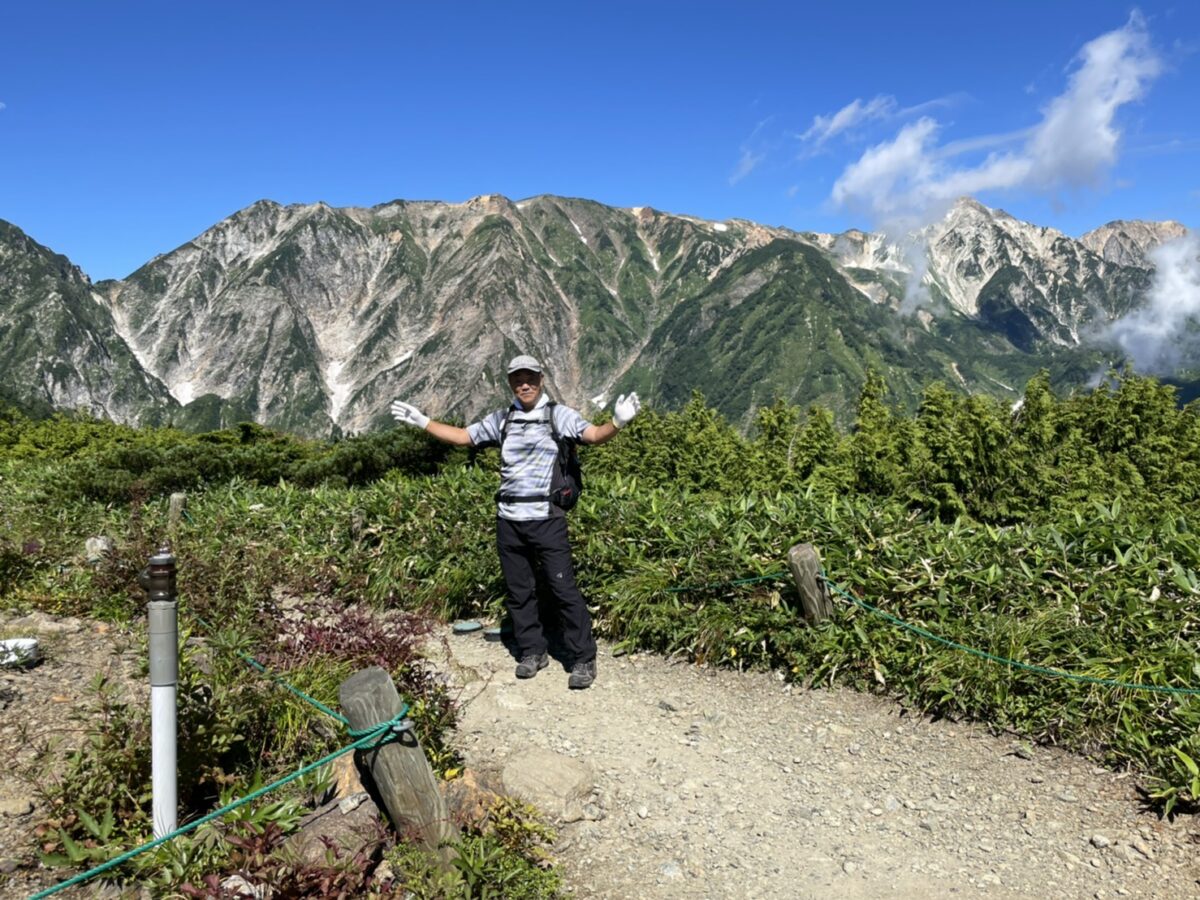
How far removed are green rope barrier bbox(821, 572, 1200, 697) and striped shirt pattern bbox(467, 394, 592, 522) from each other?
7.53ft

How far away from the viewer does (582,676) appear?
21.3ft

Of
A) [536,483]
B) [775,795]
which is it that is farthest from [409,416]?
[775,795]

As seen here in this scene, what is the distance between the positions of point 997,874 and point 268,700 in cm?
408

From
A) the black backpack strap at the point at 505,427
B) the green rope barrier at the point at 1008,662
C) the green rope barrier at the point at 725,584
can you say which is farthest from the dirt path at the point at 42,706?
the green rope barrier at the point at 1008,662

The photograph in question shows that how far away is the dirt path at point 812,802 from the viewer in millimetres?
4188

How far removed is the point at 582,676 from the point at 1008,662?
3.10 metres

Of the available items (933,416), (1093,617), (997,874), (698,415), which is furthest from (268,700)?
(698,415)

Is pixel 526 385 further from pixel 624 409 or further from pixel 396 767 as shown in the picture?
pixel 396 767

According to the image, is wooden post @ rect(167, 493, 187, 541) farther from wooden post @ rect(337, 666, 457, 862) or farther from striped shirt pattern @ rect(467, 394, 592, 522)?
wooden post @ rect(337, 666, 457, 862)

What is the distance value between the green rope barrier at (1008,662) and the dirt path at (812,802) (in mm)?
493

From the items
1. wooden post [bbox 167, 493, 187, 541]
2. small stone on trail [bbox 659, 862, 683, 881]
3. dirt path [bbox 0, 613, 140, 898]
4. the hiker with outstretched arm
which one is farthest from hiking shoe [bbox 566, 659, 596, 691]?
wooden post [bbox 167, 493, 187, 541]

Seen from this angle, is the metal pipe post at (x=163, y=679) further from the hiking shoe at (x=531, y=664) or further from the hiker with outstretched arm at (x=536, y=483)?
the hiking shoe at (x=531, y=664)

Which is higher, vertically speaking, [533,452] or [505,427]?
[505,427]

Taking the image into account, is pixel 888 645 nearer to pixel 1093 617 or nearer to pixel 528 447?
pixel 1093 617
